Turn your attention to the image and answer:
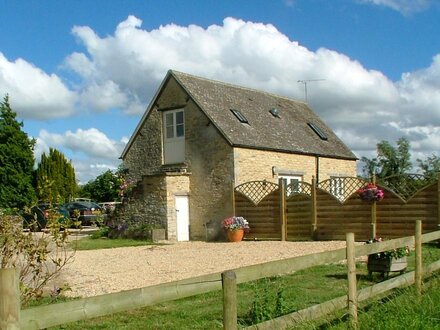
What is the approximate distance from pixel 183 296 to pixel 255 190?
1703 cm

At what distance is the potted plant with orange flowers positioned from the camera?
2000cm

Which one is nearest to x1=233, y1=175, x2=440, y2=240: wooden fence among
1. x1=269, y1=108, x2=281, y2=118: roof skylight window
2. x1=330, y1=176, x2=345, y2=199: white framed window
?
x1=330, y1=176, x2=345, y2=199: white framed window

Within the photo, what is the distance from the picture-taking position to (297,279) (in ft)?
32.4

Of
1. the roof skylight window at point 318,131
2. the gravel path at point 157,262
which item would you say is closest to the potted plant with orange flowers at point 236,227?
the gravel path at point 157,262

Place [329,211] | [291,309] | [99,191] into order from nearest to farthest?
[291,309]
[329,211]
[99,191]

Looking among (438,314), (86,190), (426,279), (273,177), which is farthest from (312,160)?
(86,190)

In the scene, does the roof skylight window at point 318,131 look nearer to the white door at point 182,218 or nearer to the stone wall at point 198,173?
the stone wall at point 198,173

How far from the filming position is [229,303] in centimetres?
409

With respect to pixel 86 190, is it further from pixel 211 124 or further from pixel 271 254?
pixel 271 254

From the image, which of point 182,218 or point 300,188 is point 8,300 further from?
point 182,218

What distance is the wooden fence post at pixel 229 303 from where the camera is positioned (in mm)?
4094

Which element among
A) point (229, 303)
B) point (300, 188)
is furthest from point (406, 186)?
point (229, 303)

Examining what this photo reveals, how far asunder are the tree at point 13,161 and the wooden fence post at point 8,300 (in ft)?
109

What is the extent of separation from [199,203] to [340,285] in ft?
44.1
